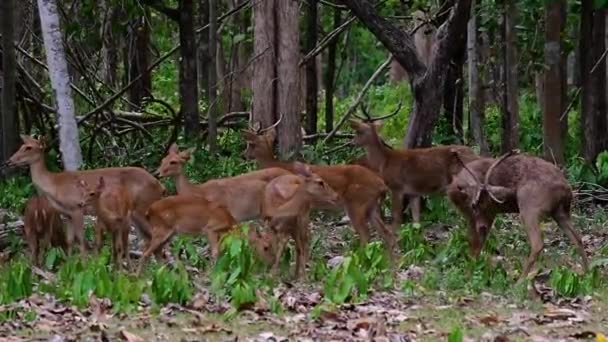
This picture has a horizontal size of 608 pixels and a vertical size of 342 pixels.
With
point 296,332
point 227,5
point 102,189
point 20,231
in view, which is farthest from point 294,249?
point 227,5

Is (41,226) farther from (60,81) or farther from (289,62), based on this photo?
(289,62)

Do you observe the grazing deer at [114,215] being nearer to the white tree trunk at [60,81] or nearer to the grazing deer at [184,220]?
the grazing deer at [184,220]

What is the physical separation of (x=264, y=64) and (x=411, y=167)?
438cm

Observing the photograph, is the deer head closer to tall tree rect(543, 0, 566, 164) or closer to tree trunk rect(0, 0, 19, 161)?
tree trunk rect(0, 0, 19, 161)

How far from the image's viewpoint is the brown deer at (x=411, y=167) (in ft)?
44.4

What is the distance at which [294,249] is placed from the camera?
11352 millimetres

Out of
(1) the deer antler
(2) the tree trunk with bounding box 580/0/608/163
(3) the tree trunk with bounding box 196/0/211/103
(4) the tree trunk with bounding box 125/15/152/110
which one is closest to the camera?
(1) the deer antler

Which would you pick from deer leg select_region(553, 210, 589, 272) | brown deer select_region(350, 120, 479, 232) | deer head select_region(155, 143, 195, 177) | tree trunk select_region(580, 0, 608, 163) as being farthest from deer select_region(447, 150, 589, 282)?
tree trunk select_region(580, 0, 608, 163)

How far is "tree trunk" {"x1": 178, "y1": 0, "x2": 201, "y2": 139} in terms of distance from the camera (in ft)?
59.6

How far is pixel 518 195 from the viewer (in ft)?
34.7

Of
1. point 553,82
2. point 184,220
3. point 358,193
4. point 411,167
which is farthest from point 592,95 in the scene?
point 184,220

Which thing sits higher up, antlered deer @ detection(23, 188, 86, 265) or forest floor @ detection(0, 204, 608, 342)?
antlered deer @ detection(23, 188, 86, 265)

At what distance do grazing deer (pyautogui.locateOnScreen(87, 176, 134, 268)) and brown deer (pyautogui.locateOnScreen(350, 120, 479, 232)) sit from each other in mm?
3251

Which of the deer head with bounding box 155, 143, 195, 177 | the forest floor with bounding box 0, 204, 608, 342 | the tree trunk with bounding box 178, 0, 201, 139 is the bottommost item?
the forest floor with bounding box 0, 204, 608, 342
